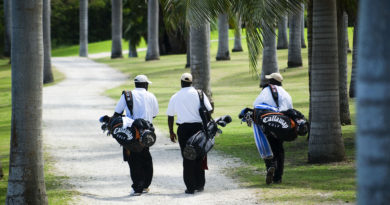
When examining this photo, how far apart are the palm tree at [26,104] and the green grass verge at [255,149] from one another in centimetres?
297

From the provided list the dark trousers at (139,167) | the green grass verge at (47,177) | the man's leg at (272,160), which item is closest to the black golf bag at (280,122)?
the man's leg at (272,160)

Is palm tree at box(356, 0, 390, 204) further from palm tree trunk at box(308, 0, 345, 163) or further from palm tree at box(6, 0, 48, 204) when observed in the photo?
palm tree trunk at box(308, 0, 345, 163)

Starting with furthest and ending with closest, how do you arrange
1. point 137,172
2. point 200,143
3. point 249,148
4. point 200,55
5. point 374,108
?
point 200,55 → point 249,148 → point 137,172 → point 200,143 → point 374,108

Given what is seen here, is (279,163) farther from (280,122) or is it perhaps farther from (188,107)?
(188,107)

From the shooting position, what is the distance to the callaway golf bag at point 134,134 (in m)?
9.10

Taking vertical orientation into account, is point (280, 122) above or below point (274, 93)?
below

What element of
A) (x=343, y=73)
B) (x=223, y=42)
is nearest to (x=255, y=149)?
(x=343, y=73)

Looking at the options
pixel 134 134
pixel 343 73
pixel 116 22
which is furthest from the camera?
pixel 116 22

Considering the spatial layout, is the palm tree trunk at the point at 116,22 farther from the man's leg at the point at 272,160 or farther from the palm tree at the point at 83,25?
the man's leg at the point at 272,160

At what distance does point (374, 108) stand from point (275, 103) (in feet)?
23.6

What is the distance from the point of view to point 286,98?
9695 mm

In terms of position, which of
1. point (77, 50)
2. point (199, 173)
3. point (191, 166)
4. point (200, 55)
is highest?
point (77, 50)

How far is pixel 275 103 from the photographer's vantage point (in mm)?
9656

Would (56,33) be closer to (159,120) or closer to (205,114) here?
(159,120)
